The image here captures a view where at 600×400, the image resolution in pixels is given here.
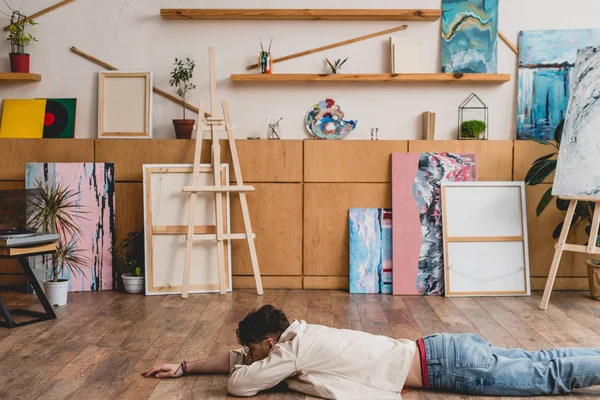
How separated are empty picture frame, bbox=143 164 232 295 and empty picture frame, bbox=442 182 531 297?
169cm

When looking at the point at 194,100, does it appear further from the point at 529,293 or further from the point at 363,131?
the point at 529,293

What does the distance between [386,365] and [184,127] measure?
3.12 metres

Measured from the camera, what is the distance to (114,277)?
5344 mm

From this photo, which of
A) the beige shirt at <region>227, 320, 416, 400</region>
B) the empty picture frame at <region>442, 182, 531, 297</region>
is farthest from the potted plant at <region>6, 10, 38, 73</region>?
the beige shirt at <region>227, 320, 416, 400</region>

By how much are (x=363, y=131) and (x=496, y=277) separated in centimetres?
154

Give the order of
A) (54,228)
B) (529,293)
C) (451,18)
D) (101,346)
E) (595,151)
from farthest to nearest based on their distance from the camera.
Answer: (451,18)
(529,293)
(54,228)
(595,151)
(101,346)

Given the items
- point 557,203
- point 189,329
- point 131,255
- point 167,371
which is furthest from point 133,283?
point 557,203

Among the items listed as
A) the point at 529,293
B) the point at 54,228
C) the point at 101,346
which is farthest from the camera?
the point at 529,293

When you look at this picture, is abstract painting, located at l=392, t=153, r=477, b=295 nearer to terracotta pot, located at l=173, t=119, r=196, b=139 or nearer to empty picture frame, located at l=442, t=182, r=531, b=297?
empty picture frame, located at l=442, t=182, r=531, b=297

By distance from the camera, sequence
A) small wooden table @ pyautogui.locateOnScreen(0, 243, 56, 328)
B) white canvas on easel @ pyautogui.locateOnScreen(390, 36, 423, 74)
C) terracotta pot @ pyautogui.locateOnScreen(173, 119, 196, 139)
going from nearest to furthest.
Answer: small wooden table @ pyautogui.locateOnScreen(0, 243, 56, 328), terracotta pot @ pyautogui.locateOnScreen(173, 119, 196, 139), white canvas on easel @ pyautogui.locateOnScreen(390, 36, 423, 74)

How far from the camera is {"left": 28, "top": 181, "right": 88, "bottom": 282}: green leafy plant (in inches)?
187

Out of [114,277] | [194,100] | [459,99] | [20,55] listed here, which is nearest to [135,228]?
[114,277]

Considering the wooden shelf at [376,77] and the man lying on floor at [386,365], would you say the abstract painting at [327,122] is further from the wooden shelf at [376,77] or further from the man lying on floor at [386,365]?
the man lying on floor at [386,365]

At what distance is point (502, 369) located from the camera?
283 centimetres
